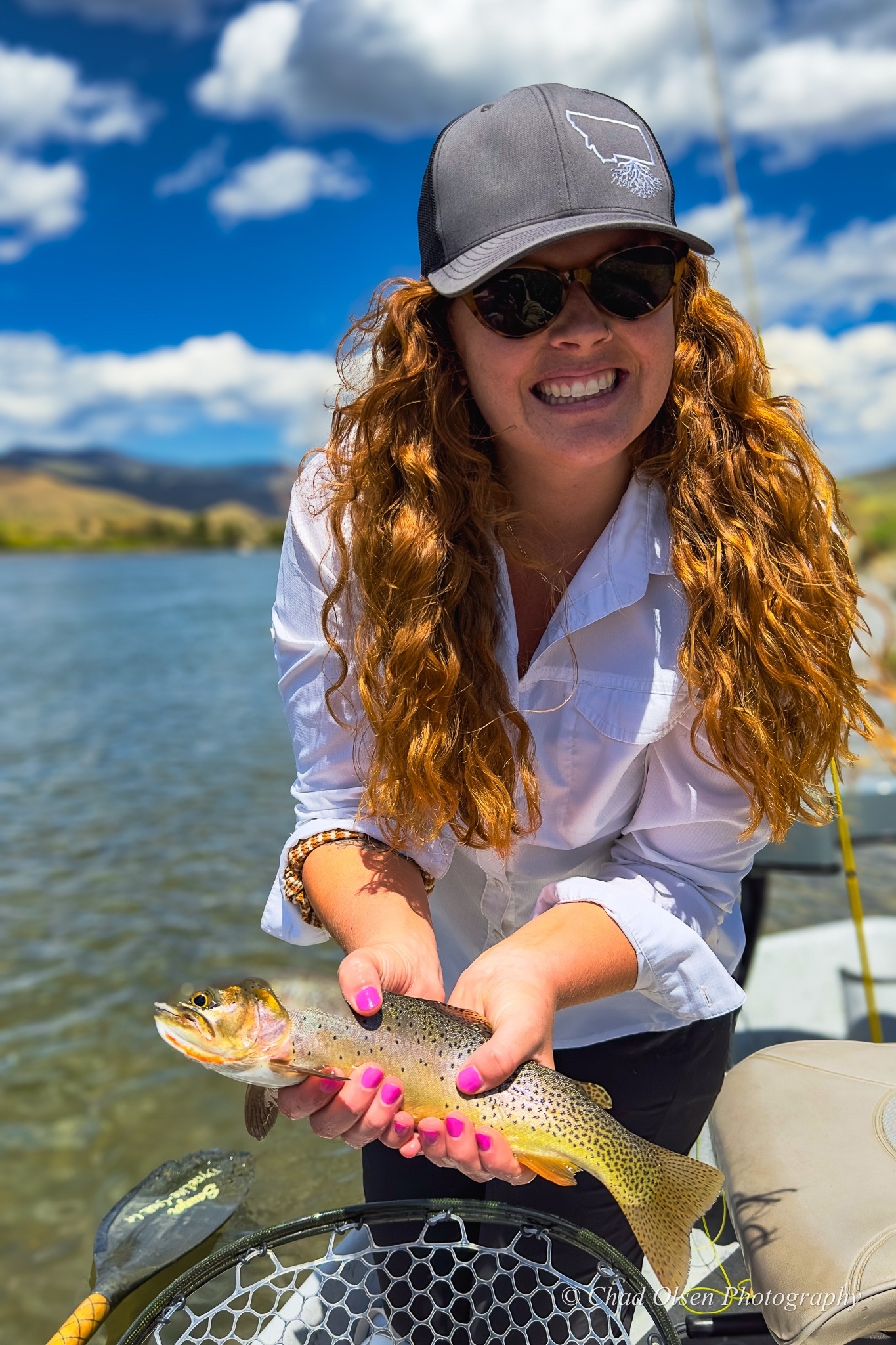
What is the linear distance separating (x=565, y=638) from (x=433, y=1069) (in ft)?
3.23

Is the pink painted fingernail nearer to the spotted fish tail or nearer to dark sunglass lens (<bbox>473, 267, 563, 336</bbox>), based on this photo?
the spotted fish tail

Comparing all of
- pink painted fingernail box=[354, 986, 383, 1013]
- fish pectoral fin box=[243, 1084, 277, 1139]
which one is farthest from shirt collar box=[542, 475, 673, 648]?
fish pectoral fin box=[243, 1084, 277, 1139]

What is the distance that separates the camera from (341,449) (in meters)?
2.39

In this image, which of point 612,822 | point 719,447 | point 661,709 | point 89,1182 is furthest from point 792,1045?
point 89,1182

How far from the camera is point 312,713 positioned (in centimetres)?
243

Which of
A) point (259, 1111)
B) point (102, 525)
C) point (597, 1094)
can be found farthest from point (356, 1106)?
point (102, 525)

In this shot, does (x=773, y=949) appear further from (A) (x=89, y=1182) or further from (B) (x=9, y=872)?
(B) (x=9, y=872)

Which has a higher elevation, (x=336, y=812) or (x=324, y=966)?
(x=336, y=812)

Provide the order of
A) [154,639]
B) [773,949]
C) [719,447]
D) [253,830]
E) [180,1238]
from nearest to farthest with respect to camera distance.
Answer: [719,447] < [180,1238] < [773,949] < [253,830] < [154,639]

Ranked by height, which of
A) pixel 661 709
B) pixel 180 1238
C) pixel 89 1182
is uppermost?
pixel 661 709

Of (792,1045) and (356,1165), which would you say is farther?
(356,1165)

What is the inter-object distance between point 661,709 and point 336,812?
842mm

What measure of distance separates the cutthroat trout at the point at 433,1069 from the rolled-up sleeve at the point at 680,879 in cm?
39

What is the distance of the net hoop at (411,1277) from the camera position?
183cm
